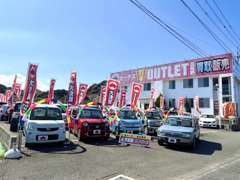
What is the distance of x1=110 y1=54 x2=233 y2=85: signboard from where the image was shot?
25.6 m

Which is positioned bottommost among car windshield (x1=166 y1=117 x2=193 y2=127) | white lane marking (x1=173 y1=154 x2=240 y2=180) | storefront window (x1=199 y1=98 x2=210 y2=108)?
white lane marking (x1=173 y1=154 x2=240 y2=180)

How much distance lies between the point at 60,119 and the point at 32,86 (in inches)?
110

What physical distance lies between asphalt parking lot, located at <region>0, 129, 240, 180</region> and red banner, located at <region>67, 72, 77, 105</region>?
7998 mm

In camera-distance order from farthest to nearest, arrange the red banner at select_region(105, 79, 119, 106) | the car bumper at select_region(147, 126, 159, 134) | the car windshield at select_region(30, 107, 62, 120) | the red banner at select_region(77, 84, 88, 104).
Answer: the red banner at select_region(77, 84, 88, 104), the red banner at select_region(105, 79, 119, 106), the car bumper at select_region(147, 126, 159, 134), the car windshield at select_region(30, 107, 62, 120)

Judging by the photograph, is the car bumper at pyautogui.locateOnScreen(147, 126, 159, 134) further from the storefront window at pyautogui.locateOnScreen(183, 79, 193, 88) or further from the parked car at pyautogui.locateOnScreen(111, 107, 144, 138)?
the storefront window at pyautogui.locateOnScreen(183, 79, 193, 88)

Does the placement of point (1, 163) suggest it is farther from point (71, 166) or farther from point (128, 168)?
point (128, 168)

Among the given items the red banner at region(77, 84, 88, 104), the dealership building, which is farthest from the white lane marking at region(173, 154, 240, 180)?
the dealership building

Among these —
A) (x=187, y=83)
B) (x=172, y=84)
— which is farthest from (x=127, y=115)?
(x=172, y=84)

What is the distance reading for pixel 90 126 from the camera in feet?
31.2

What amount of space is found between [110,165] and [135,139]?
3522mm

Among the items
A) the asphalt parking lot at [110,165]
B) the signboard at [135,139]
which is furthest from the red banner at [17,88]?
the signboard at [135,139]

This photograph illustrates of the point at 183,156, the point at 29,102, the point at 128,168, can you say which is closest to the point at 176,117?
the point at 183,156

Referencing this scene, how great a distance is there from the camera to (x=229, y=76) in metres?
25.0

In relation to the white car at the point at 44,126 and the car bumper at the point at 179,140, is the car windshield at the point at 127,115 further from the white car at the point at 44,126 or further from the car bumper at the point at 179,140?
the white car at the point at 44,126
